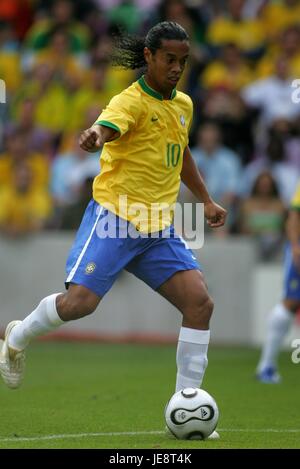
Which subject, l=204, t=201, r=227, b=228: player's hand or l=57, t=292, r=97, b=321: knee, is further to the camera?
l=204, t=201, r=227, b=228: player's hand

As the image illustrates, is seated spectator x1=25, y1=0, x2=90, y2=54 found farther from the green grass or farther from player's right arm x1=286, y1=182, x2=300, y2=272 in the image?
player's right arm x1=286, y1=182, x2=300, y2=272

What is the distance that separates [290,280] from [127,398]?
2253 millimetres

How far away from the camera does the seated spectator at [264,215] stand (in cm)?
1349

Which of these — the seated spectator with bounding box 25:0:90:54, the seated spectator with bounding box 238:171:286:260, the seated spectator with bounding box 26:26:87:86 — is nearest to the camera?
the seated spectator with bounding box 238:171:286:260

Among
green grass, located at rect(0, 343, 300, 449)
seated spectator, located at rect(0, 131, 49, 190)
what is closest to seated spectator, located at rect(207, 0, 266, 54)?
seated spectator, located at rect(0, 131, 49, 190)

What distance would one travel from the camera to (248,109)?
48.4 ft

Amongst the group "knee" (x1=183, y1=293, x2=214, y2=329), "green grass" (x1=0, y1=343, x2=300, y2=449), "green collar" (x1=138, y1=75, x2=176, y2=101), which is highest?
"green collar" (x1=138, y1=75, x2=176, y2=101)

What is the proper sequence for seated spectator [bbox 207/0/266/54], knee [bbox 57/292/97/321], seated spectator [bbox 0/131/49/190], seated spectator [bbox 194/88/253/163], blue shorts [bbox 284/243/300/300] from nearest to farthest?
knee [bbox 57/292/97/321] → blue shorts [bbox 284/243/300/300] → seated spectator [bbox 194/88/253/163] → seated spectator [bbox 0/131/49/190] → seated spectator [bbox 207/0/266/54]

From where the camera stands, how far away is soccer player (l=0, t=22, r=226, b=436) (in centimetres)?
688

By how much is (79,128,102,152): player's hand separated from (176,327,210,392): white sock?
1.50 meters

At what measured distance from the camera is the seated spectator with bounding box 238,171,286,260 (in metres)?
13.5

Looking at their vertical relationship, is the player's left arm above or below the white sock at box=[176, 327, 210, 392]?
above

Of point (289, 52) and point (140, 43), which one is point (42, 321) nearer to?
point (140, 43)

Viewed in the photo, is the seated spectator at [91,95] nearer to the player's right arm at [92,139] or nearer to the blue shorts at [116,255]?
the blue shorts at [116,255]
